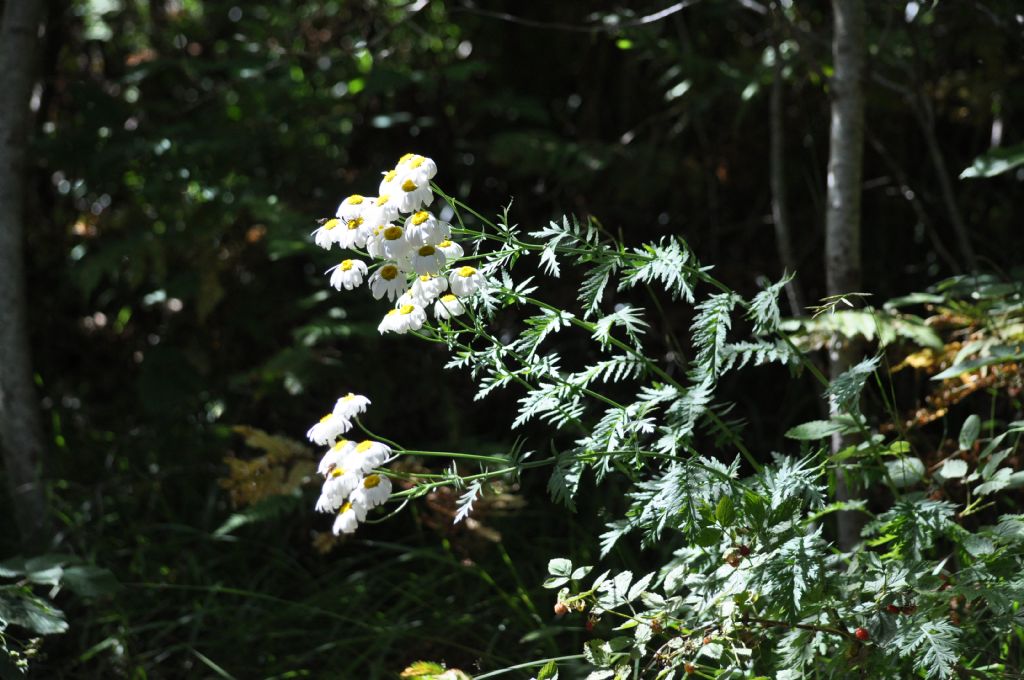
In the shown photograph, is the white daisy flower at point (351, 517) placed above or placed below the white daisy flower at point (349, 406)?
below

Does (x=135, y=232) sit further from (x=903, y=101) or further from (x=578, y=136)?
(x=903, y=101)

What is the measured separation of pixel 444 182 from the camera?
11.0 ft

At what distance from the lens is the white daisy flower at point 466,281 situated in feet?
4.70

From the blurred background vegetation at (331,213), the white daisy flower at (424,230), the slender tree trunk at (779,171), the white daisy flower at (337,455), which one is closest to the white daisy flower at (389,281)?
the white daisy flower at (424,230)

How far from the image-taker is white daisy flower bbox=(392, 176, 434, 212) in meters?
1.39

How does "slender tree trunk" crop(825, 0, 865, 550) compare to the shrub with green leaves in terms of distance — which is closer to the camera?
the shrub with green leaves

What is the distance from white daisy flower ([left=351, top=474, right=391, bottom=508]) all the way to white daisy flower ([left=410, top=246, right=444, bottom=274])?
1.03ft

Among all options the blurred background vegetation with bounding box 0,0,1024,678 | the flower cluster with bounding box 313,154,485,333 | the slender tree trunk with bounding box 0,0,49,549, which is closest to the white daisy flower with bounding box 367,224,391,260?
the flower cluster with bounding box 313,154,485,333

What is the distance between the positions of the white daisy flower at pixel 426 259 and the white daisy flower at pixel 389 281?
10 cm

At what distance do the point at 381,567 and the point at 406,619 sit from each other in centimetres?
20

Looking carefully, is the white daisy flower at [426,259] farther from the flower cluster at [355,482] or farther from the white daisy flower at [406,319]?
the flower cluster at [355,482]

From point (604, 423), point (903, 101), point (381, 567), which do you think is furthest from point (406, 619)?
point (903, 101)

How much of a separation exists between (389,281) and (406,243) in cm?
14

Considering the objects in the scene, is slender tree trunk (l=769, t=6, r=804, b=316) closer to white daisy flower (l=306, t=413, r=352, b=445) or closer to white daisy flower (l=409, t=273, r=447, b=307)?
white daisy flower (l=409, t=273, r=447, b=307)
